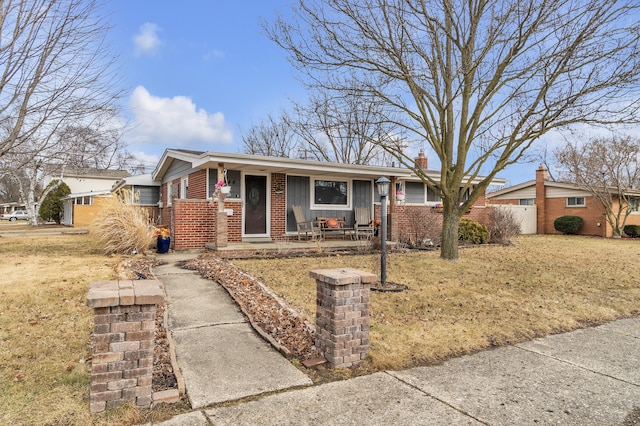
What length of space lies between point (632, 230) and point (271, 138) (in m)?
21.6

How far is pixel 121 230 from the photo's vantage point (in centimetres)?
905

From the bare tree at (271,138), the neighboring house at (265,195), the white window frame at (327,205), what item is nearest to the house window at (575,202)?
the neighboring house at (265,195)

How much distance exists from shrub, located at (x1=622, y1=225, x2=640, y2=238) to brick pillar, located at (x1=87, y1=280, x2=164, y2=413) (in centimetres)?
2431

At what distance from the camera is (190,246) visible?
389 inches

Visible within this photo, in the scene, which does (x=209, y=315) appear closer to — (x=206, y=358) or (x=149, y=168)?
(x=206, y=358)

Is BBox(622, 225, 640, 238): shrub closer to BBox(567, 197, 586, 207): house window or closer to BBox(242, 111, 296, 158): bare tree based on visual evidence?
BBox(567, 197, 586, 207): house window

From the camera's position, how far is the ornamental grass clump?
9047 millimetres

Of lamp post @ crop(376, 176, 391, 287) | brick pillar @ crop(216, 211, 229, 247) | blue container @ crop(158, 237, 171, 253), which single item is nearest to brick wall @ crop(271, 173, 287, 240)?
brick pillar @ crop(216, 211, 229, 247)

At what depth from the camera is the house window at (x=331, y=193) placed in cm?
1266

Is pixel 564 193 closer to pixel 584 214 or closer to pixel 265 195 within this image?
pixel 584 214

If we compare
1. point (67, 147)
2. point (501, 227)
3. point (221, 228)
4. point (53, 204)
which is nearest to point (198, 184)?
point (221, 228)

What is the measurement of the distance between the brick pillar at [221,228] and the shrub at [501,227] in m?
9.47

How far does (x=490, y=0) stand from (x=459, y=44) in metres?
0.93

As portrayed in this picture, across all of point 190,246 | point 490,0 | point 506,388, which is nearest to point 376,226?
point 190,246
